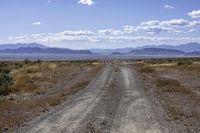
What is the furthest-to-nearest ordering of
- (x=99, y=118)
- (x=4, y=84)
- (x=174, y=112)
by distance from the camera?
(x=4, y=84)
(x=174, y=112)
(x=99, y=118)

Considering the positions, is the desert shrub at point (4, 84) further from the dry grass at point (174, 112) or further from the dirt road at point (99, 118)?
the dry grass at point (174, 112)

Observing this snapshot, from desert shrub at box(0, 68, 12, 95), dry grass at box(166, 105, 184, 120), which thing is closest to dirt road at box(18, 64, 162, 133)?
dry grass at box(166, 105, 184, 120)

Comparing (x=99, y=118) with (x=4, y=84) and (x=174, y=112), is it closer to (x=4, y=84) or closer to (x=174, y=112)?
(x=174, y=112)

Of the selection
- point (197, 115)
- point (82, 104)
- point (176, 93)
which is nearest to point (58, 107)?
point (82, 104)

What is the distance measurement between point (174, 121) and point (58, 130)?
4205mm

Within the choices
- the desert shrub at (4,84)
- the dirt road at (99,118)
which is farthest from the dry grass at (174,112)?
the desert shrub at (4,84)

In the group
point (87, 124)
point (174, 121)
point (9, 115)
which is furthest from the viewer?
point (9, 115)

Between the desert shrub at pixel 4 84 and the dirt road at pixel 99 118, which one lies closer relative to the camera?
the dirt road at pixel 99 118

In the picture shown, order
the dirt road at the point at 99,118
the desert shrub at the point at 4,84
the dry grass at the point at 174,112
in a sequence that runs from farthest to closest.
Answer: the desert shrub at the point at 4,84 → the dry grass at the point at 174,112 → the dirt road at the point at 99,118

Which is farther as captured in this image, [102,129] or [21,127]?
[21,127]

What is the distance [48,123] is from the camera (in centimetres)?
1372

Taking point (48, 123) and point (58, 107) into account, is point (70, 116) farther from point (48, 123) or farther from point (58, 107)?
point (58, 107)

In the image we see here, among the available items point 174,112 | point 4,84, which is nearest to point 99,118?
point 174,112

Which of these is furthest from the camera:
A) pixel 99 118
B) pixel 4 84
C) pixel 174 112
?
pixel 4 84
